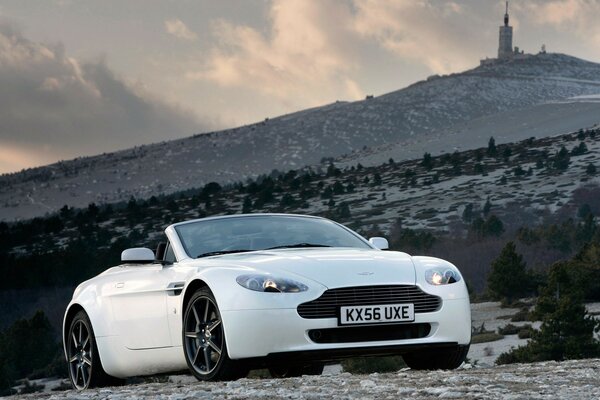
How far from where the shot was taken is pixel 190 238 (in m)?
10.7

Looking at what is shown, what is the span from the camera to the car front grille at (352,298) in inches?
363

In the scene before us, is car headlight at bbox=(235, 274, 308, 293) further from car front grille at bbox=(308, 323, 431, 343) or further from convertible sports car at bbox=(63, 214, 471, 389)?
car front grille at bbox=(308, 323, 431, 343)

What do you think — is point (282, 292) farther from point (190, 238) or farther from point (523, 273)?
point (523, 273)

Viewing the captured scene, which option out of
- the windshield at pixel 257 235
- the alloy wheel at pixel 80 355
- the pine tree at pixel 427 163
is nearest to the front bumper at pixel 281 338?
the windshield at pixel 257 235

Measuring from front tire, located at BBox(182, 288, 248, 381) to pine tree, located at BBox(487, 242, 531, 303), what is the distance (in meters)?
49.6

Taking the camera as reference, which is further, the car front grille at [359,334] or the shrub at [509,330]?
the shrub at [509,330]

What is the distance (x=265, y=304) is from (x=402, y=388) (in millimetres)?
1588

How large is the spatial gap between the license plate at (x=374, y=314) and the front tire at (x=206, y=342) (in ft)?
2.84

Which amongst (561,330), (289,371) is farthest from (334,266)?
(561,330)

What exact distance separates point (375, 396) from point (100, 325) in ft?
13.1

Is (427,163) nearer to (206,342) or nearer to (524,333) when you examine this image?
(524,333)

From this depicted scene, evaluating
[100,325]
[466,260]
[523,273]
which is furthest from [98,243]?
[100,325]

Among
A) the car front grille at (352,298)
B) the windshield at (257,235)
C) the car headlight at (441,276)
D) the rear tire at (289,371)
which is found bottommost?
the rear tire at (289,371)

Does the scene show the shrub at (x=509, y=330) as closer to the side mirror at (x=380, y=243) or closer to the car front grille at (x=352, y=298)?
the side mirror at (x=380, y=243)
